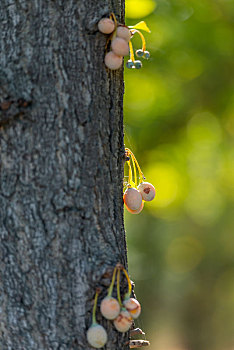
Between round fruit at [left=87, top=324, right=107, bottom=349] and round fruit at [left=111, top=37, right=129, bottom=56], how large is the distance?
62 centimetres

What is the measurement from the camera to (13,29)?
1.33m

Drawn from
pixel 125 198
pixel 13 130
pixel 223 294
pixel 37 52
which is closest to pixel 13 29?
pixel 37 52

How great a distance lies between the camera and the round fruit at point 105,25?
1.34m

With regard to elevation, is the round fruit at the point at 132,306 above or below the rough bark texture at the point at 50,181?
below

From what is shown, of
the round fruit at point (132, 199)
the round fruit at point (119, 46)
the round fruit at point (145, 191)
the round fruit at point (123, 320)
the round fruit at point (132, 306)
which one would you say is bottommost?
the round fruit at point (123, 320)

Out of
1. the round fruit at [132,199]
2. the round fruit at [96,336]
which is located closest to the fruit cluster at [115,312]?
the round fruit at [96,336]

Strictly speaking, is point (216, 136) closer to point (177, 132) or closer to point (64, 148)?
point (177, 132)

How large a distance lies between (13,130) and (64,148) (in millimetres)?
119

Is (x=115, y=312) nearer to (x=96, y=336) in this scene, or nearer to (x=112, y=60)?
(x=96, y=336)

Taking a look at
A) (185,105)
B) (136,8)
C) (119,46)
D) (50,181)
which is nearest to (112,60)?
(119,46)

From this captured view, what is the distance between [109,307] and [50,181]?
11.9 inches

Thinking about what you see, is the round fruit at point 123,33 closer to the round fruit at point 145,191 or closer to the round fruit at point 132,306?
the round fruit at point 145,191

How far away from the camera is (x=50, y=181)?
129 cm

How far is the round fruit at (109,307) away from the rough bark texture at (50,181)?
0.04 meters
